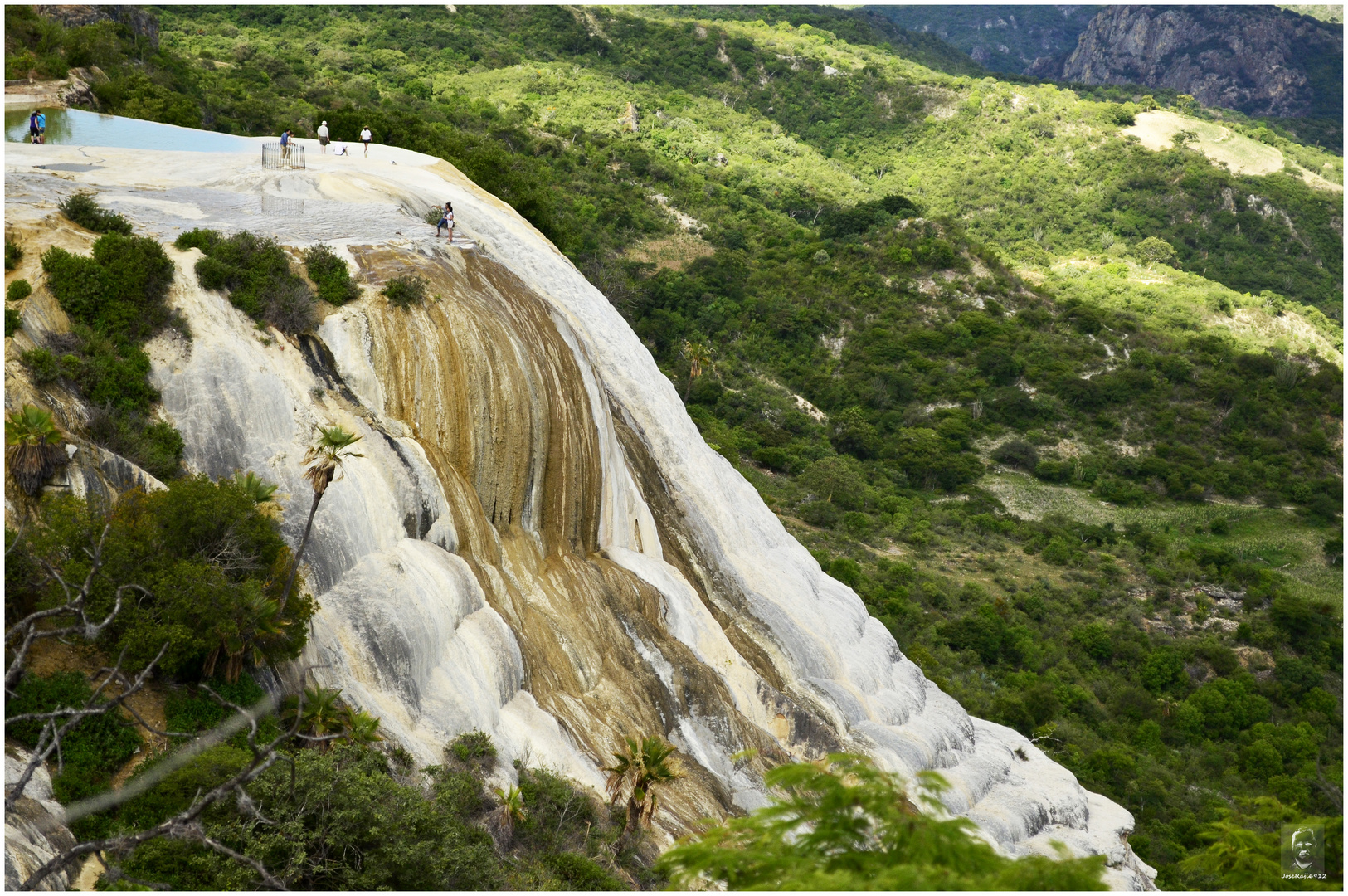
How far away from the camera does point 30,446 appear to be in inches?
670

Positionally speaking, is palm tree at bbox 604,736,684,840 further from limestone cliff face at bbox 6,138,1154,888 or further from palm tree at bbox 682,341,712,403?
palm tree at bbox 682,341,712,403

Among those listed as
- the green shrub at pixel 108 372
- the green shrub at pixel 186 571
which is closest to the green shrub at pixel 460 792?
the green shrub at pixel 186 571

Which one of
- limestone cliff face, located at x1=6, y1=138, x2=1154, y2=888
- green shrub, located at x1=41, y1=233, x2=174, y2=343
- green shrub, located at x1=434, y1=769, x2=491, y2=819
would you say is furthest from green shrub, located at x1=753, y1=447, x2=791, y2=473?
green shrub, located at x1=434, y1=769, x2=491, y2=819

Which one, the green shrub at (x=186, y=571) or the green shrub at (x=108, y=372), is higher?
the green shrub at (x=108, y=372)

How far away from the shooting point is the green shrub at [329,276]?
81.1ft

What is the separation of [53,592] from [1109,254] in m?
135

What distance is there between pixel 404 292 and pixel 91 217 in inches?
282

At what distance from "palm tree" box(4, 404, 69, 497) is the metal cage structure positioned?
1694 centimetres

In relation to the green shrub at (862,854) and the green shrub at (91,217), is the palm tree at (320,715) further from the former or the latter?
the green shrub at (91,217)

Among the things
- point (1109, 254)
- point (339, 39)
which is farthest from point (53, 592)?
point (1109, 254)

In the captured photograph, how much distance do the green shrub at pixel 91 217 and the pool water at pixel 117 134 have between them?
794cm

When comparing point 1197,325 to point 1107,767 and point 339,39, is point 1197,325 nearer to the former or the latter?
point 1107,767

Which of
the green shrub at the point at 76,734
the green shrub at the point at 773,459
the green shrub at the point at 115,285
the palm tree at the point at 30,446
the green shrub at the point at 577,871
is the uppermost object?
the green shrub at the point at 115,285

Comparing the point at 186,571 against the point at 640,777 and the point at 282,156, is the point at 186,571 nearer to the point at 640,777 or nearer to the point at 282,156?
the point at 640,777
